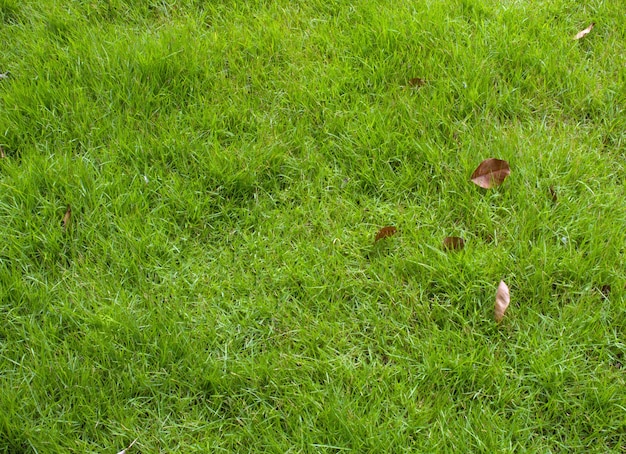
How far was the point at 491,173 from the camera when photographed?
2826 mm

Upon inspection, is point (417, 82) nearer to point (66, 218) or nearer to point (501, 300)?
point (501, 300)

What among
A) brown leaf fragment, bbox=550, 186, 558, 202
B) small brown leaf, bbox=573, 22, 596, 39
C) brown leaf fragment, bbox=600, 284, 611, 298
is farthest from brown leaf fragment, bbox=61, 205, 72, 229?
small brown leaf, bbox=573, 22, 596, 39

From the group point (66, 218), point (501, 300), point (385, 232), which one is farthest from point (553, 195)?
point (66, 218)

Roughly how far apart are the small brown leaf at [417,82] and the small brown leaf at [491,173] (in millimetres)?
555

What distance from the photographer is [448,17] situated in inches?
134

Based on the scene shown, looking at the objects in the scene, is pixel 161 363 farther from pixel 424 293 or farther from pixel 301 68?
pixel 301 68

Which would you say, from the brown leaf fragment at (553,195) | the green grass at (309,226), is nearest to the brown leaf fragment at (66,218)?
the green grass at (309,226)

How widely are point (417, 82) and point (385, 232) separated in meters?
0.87

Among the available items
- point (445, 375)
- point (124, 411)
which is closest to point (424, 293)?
point (445, 375)

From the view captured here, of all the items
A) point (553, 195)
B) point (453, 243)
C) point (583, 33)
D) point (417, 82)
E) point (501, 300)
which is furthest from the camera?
point (583, 33)

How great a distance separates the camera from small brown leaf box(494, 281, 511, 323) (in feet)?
7.97

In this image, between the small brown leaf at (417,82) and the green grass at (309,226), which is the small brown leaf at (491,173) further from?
the small brown leaf at (417,82)

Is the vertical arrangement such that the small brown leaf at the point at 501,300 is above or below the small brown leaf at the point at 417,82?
below

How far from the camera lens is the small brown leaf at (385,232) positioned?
2.68m
